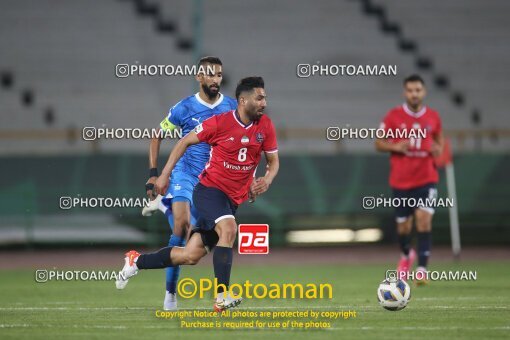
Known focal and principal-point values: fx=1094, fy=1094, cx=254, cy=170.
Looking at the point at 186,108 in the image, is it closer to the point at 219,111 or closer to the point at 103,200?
the point at 219,111

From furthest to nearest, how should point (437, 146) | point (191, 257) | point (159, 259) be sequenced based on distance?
point (437, 146)
point (159, 259)
point (191, 257)

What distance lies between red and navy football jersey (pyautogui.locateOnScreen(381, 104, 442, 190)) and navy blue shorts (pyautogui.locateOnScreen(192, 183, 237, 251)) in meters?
4.48

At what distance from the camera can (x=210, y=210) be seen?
30.3ft

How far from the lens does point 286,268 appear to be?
54.9 feet

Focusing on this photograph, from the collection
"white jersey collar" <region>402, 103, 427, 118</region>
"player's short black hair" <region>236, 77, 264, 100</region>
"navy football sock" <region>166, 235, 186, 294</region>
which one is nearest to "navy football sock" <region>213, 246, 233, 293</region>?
"navy football sock" <region>166, 235, 186, 294</region>

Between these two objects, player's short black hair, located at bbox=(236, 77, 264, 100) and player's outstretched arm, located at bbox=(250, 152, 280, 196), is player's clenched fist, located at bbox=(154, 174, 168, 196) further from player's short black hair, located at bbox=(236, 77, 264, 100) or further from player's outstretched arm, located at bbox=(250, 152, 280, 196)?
player's short black hair, located at bbox=(236, 77, 264, 100)

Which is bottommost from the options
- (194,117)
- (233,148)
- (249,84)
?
(233,148)

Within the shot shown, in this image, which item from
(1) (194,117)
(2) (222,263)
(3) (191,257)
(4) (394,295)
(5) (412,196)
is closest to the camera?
(2) (222,263)

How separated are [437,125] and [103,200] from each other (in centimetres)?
778

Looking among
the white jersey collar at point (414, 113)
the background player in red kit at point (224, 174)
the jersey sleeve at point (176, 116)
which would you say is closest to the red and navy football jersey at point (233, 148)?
the background player in red kit at point (224, 174)

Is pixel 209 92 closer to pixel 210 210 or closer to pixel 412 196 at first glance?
pixel 210 210

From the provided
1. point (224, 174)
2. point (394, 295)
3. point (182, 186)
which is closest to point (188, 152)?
point (182, 186)

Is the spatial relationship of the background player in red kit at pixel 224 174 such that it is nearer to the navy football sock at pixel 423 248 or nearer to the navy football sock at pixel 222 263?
the navy football sock at pixel 222 263

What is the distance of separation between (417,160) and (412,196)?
1.51ft
